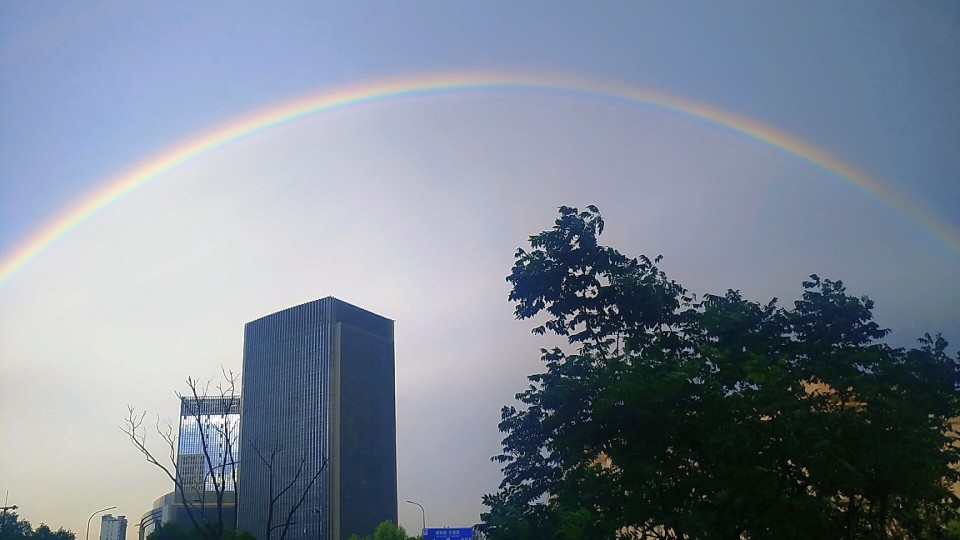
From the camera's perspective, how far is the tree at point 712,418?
15.0 metres

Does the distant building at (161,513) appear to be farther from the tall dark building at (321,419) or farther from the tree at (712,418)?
the tree at (712,418)

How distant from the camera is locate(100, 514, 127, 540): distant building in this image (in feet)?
554

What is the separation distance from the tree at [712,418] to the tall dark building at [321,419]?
8115cm

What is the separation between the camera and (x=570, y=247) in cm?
1758

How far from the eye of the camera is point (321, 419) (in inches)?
3900

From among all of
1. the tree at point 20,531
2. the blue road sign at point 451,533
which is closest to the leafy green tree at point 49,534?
the tree at point 20,531

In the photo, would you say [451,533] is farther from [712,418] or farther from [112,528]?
[112,528]

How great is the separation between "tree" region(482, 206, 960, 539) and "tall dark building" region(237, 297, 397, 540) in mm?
81151

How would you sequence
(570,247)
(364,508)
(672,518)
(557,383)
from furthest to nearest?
(364,508) → (570,247) → (557,383) → (672,518)

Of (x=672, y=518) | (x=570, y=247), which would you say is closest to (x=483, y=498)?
(x=672, y=518)

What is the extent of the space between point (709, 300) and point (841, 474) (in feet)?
15.0

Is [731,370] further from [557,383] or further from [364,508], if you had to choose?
[364,508]

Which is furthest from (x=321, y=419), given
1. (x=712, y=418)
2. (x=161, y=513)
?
(x=712, y=418)

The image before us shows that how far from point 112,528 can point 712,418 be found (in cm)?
18324
